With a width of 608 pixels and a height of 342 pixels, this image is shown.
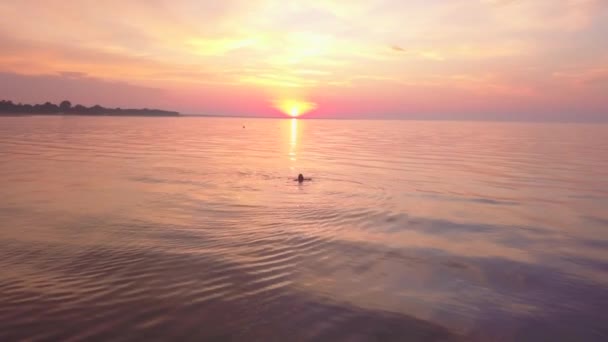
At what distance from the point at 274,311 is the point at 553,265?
752 centimetres

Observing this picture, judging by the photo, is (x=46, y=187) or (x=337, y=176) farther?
(x=337, y=176)

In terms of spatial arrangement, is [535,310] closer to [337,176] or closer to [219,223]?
[219,223]

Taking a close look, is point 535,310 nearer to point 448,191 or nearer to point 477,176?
point 448,191

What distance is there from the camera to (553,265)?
1009 cm

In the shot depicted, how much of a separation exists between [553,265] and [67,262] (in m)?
11.8

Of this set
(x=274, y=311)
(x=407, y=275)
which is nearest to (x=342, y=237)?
(x=407, y=275)

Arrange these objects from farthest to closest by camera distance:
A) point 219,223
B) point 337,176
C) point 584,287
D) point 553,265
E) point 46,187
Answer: point 337,176
point 46,187
point 219,223
point 553,265
point 584,287

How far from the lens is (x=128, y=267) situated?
8.81 meters

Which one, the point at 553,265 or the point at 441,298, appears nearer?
the point at 441,298

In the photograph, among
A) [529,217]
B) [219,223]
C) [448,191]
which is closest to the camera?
[219,223]

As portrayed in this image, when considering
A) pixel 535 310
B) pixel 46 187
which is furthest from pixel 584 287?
pixel 46 187

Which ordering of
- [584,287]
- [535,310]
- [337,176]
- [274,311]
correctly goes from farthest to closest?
[337,176]
[584,287]
[535,310]
[274,311]

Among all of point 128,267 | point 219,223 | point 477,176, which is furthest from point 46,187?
point 477,176

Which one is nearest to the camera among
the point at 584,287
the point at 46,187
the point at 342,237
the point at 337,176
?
the point at 584,287
